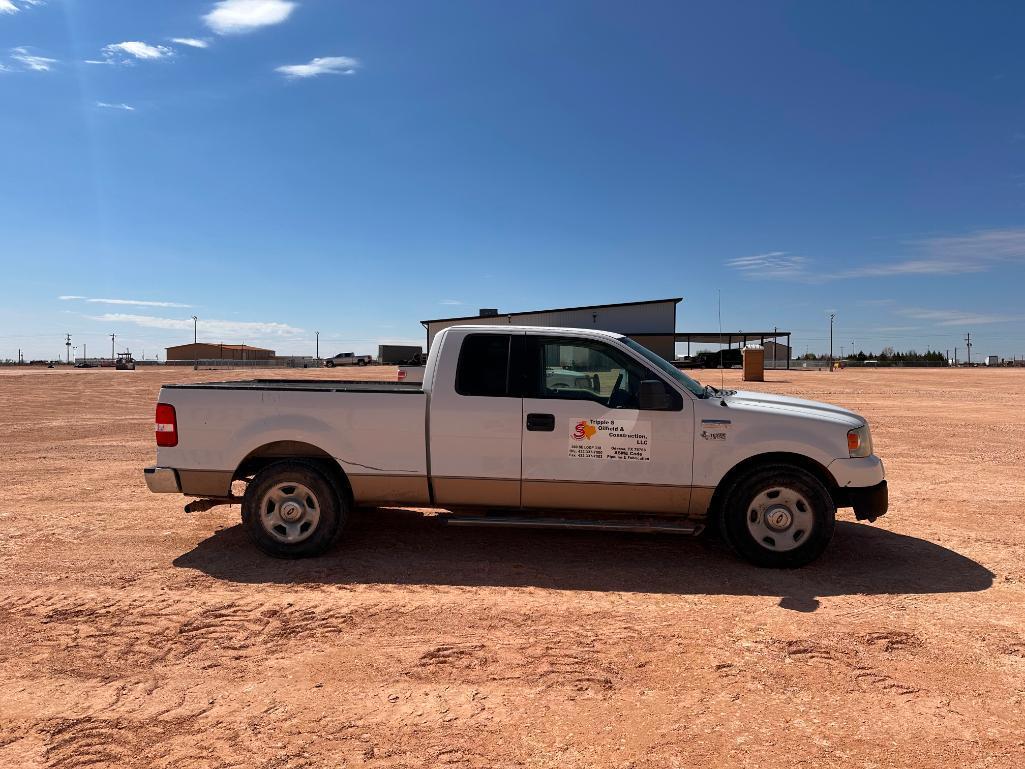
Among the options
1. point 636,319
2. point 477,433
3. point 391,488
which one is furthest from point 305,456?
point 636,319

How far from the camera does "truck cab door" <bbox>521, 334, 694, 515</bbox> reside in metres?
5.02

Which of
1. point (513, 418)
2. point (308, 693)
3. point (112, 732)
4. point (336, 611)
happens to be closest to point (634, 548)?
point (513, 418)

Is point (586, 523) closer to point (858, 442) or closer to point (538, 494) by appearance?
point (538, 494)

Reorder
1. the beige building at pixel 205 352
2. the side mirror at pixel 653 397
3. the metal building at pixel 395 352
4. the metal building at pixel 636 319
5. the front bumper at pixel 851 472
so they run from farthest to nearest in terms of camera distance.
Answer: the beige building at pixel 205 352, the metal building at pixel 395 352, the metal building at pixel 636 319, the front bumper at pixel 851 472, the side mirror at pixel 653 397

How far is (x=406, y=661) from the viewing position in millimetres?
3533

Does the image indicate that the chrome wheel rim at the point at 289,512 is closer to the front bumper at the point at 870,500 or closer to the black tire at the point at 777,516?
the black tire at the point at 777,516

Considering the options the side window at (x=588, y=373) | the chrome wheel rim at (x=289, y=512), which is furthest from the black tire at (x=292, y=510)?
the side window at (x=588, y=373)

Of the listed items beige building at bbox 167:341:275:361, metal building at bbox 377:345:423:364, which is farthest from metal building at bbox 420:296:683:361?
beige building at bbox 167:341:275:361

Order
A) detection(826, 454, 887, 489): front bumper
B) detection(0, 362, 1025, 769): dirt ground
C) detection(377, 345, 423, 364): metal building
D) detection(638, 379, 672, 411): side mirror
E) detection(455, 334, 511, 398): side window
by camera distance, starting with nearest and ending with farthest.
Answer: detection(0, 362, 1025, 769): dirt ground, detection(638, 379, 672, 411): side mirror, detection(826, 454, 887, 489): front bumper, detection(455, 334, 511, 398): side window, detection(377, 345, 423, 364): metal building

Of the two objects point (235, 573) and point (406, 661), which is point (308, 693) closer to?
point (406, 661)

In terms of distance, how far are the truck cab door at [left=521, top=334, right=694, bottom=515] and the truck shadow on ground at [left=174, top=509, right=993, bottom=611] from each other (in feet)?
1.62

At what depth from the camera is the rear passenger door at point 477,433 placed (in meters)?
5.16

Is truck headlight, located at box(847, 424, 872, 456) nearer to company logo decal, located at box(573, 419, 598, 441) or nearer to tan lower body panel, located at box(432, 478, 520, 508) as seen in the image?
company logo decal, located at box(573, 419, 598, 441)

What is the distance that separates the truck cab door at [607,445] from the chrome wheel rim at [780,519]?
0.54m
